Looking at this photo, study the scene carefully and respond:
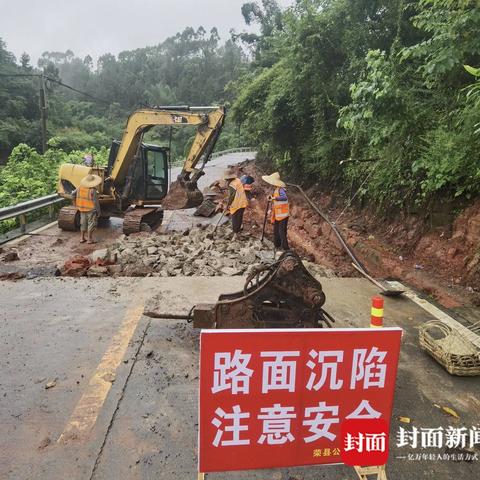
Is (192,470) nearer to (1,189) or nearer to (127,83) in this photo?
(1,189)

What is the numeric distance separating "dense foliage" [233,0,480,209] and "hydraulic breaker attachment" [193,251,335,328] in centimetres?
244

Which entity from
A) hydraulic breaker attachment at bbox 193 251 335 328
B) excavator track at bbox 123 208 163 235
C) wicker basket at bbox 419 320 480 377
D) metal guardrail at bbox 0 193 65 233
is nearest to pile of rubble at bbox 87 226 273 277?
excavator track at bbox 123 208 163 235

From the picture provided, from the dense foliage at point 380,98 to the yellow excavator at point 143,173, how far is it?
11.8 ft

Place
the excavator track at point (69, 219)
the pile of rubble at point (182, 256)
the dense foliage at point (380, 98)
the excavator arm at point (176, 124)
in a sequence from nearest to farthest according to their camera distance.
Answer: the dense foliage at point (380, 98) < the pile of rubble at point (182, 256) < the excavator arm at point (176, 124) < the excavator track at point (69, 219)

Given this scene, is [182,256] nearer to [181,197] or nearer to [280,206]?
[280,206]

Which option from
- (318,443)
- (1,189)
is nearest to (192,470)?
(318,443)

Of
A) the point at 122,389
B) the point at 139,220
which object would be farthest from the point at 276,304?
the point at 139,220

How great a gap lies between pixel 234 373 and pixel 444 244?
6304 millimetres

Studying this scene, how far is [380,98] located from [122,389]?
573cm

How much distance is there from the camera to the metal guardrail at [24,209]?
9680mm

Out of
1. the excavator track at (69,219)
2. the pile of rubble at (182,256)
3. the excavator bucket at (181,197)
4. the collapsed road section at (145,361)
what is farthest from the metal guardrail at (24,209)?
the excavator bucket at (181,197)

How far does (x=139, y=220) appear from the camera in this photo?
1098cm

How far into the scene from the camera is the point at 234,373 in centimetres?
232

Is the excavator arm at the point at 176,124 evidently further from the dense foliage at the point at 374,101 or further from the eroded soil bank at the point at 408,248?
the eroded soil bank at the point at 408,248
